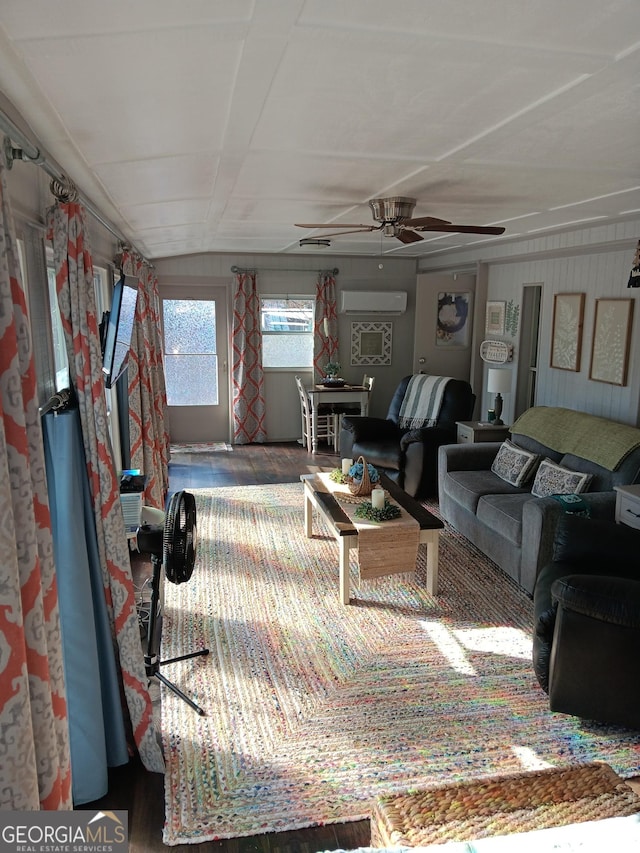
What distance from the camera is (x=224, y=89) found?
5.48 feet

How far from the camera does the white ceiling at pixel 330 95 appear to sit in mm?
1257

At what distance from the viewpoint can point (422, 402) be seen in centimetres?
639

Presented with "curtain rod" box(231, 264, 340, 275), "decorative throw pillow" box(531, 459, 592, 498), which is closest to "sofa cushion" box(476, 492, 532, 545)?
"decorative throw pillow" box(531, 459, 592, 498)

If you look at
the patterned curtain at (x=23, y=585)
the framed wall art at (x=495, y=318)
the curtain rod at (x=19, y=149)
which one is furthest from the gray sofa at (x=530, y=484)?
the curtain rod at (x=19, y=149)

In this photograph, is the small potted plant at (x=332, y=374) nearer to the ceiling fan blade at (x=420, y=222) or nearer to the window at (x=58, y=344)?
the ceiling fan blade at (x=420, y=222)

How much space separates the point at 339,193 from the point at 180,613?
2514 millimetres

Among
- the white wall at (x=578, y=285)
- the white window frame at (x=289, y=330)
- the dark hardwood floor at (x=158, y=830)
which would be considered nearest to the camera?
the dark hardwood floor at (x=158, y=830)

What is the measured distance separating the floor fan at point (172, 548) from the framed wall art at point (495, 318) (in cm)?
454

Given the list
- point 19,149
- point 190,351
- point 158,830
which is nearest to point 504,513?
point 158,830

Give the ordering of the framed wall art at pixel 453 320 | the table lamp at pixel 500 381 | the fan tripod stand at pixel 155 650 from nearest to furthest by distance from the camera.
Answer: the fan tripod stand at pixel 155 650 < the table lamp at pixel 500 381 < the framed wall art at pixel 453 320

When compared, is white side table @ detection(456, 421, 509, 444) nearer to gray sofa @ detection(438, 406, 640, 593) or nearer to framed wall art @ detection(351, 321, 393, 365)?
gray sofa @ detection(438, 406, 640, 593)

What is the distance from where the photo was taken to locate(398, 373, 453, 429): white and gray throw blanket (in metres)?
6.23

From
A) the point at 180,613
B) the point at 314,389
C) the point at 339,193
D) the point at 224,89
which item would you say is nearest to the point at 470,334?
the point at 314,389

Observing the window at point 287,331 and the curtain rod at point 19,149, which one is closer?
the curtain rod at point 19,149
